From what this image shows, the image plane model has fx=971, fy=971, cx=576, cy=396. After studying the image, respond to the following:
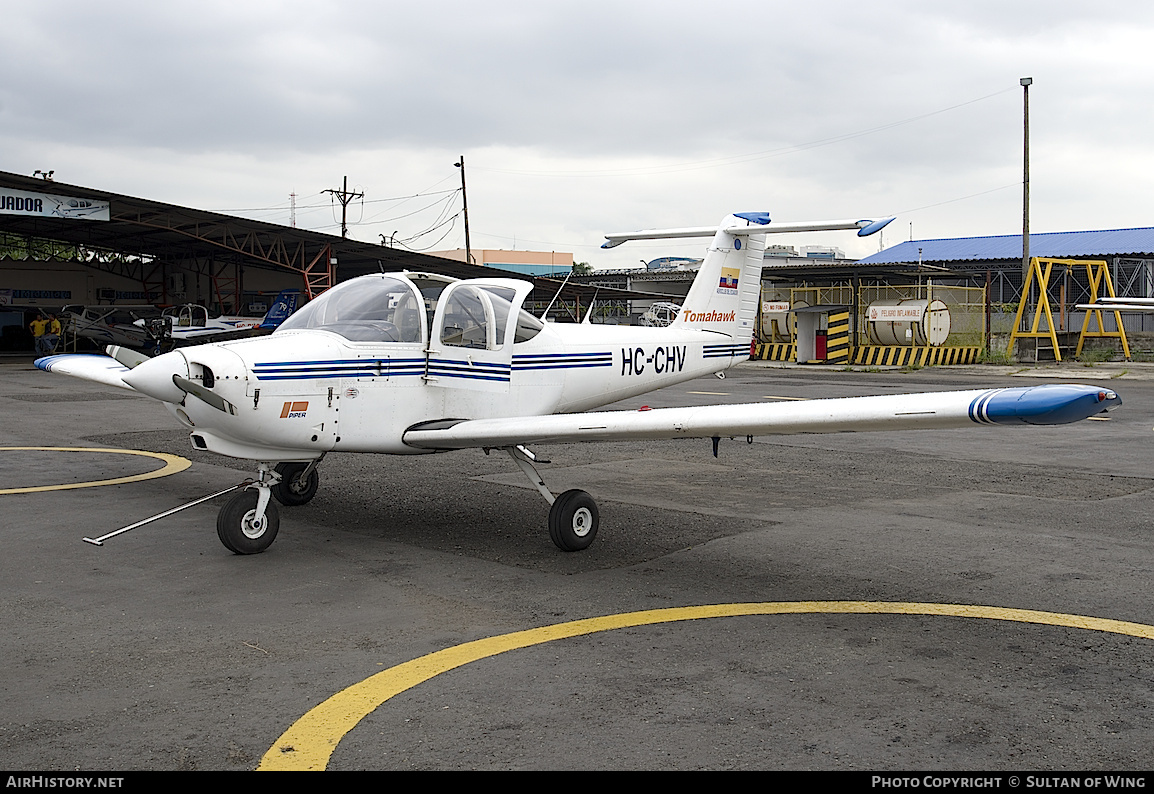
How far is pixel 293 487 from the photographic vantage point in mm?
9281

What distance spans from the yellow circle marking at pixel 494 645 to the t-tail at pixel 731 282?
6151 mm

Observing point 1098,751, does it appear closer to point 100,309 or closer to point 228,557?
point 228,557

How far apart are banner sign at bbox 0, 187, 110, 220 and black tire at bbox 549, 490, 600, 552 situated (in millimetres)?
29310

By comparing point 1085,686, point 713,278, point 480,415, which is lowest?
point 1085,686

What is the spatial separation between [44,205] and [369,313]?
28075mm

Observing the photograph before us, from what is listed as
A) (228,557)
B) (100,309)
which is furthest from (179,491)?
(100,309)

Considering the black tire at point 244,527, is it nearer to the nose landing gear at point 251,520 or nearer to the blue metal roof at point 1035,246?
the nose landing gear at point 251,520

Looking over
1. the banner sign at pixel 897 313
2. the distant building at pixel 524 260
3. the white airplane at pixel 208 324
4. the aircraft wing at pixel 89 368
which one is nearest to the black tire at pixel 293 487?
the aircraft wing at pixel 89 368

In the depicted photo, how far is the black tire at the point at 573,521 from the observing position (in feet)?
24.7

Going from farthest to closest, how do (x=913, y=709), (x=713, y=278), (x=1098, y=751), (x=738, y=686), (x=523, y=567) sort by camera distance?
(x=713, y=278)
(x=523, y=567)
(x=738, y=686)
(x=913, y=709)
(x=1098, y=751)

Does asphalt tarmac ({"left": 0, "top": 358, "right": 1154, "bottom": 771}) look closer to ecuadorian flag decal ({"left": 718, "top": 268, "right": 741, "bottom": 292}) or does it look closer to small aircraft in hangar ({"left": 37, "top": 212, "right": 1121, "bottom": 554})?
small aircraft in hangar ({"left": 37, "top": 212, "right": 1121, "bottom": 554})

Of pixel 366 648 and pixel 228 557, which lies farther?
pixel 228 557

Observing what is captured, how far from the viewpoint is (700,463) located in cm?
1250

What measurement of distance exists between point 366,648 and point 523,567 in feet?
6.45
